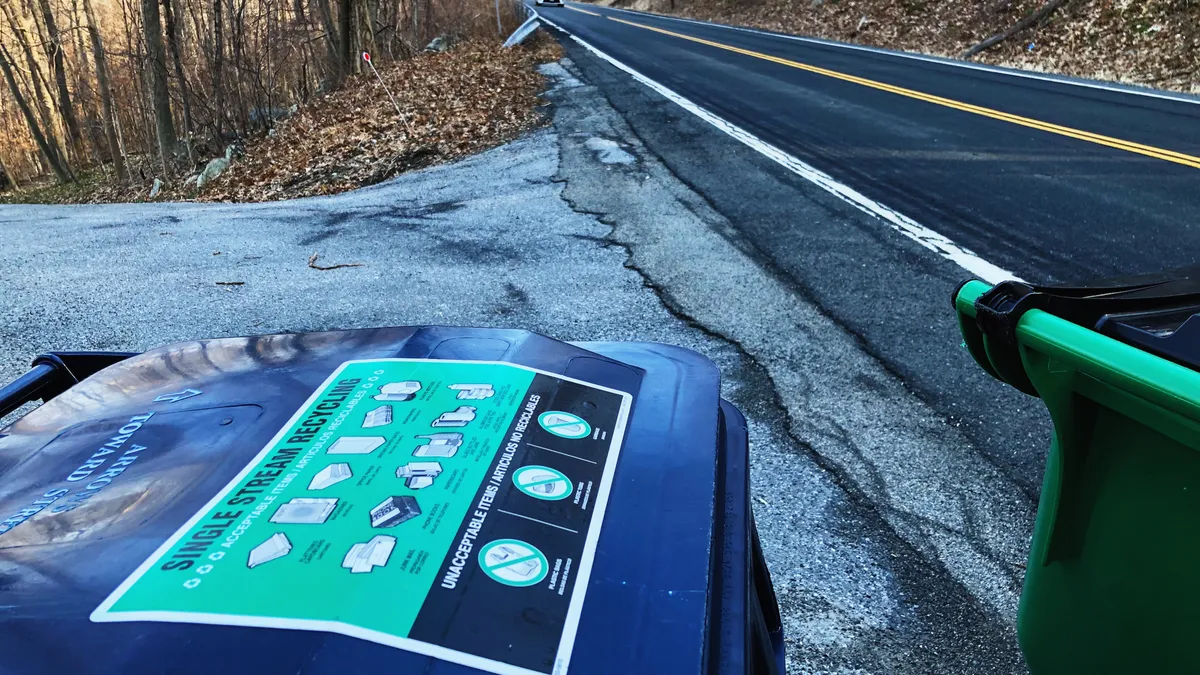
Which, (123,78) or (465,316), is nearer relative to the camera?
(465,316)

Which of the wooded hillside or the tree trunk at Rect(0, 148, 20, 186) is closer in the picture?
the wooded hillside

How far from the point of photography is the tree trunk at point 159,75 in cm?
1917

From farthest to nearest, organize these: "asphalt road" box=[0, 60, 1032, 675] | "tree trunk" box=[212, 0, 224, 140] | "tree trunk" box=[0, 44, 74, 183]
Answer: "tree trunk" box=[0, 44, 74, 183] → "tree trunk" box=[212, 0, 224, 140] → "asphalt road" box=[0, 60, 1032, 675]

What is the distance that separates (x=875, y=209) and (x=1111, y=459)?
17.2 ft

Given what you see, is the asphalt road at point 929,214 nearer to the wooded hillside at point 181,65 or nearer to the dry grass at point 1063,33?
the dry grass at point 1063,33

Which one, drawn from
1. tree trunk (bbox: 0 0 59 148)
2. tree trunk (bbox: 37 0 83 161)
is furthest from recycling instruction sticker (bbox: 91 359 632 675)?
tree trunk (bbox: 0 0 59 148)

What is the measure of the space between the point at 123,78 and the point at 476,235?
31.7 meters

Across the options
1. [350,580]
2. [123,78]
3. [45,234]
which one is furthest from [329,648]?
[123,78]

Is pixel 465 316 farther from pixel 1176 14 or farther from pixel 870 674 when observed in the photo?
pixel 1176 14

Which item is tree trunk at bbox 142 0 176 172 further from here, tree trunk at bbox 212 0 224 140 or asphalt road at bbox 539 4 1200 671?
asphalt road at bbox 539 4 1200 671

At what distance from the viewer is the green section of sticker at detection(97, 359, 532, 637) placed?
1.13 m

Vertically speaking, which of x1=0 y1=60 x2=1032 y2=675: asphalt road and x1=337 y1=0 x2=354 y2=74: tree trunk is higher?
x1=337 y1=0 x2=354 y2=74: tree trunk

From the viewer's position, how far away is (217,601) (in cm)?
113

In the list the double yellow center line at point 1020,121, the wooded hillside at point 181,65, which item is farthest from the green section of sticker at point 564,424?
the wooded hillside at point 181,65
